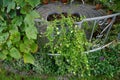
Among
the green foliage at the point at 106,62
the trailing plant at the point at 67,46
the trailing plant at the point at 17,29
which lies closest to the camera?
the trailing plant at the point at 17,29

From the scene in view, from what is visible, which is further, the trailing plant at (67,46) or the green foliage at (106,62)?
the green foliage at (106,62)

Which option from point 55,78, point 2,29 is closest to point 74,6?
point 55,78

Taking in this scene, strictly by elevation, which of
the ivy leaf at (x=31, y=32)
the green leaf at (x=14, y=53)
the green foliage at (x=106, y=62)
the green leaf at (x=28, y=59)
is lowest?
the green foliage at (x=106, y=62)

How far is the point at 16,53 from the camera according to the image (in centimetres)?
259

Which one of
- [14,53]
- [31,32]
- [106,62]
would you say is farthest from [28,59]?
[106,62]

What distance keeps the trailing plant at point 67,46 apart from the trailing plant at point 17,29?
0.69ft

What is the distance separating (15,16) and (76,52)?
763 millimetres

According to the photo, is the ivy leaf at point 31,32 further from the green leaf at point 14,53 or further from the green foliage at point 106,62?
the green foliage at point 106,62

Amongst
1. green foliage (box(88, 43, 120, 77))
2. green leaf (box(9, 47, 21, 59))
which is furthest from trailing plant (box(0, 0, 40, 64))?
green foliage (box(88, 43, 120, 77))

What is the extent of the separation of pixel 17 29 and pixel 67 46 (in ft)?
1.83

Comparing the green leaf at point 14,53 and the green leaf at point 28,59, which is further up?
the green leaf at point 14,53

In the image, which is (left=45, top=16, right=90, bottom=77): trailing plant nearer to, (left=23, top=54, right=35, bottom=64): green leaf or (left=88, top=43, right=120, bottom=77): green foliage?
(left=88, top=43, right=120, bottom=77): green foliage

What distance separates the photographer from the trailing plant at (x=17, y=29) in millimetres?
2355

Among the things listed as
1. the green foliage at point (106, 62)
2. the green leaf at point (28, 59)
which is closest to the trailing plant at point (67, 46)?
the green foliage at point (106, 62)
